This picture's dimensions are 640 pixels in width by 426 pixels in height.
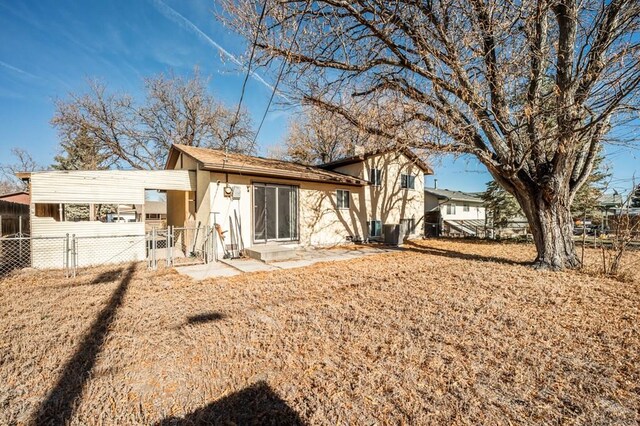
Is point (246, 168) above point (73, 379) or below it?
above

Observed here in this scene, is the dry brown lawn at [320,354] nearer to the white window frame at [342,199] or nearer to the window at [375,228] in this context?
the white window frame at [342,199]

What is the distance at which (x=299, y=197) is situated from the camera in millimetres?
10555

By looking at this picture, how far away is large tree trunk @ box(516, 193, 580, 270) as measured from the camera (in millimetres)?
7133

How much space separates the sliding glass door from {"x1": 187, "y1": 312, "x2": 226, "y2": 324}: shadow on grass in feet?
17.6

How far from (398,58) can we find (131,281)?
26.5 ft

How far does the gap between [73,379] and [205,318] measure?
154 cm

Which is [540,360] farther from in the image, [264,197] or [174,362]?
[264,197]

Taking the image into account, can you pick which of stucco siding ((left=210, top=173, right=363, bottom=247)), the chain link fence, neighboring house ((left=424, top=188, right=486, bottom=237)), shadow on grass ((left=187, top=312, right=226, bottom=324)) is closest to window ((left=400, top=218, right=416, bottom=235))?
neighboring house ((left=424, top=188, right=486, bottom=237))

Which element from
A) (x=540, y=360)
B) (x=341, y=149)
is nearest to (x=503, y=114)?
(x=540, y=360)

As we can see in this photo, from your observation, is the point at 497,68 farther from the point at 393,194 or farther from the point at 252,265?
the point at 393,194

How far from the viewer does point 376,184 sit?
1349cm

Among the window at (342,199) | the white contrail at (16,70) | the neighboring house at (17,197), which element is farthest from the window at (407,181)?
the neighboring house at (17,197)

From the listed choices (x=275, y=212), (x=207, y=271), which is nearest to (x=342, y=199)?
(x=275, y=212)

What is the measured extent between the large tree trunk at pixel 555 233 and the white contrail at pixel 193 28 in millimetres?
7812
